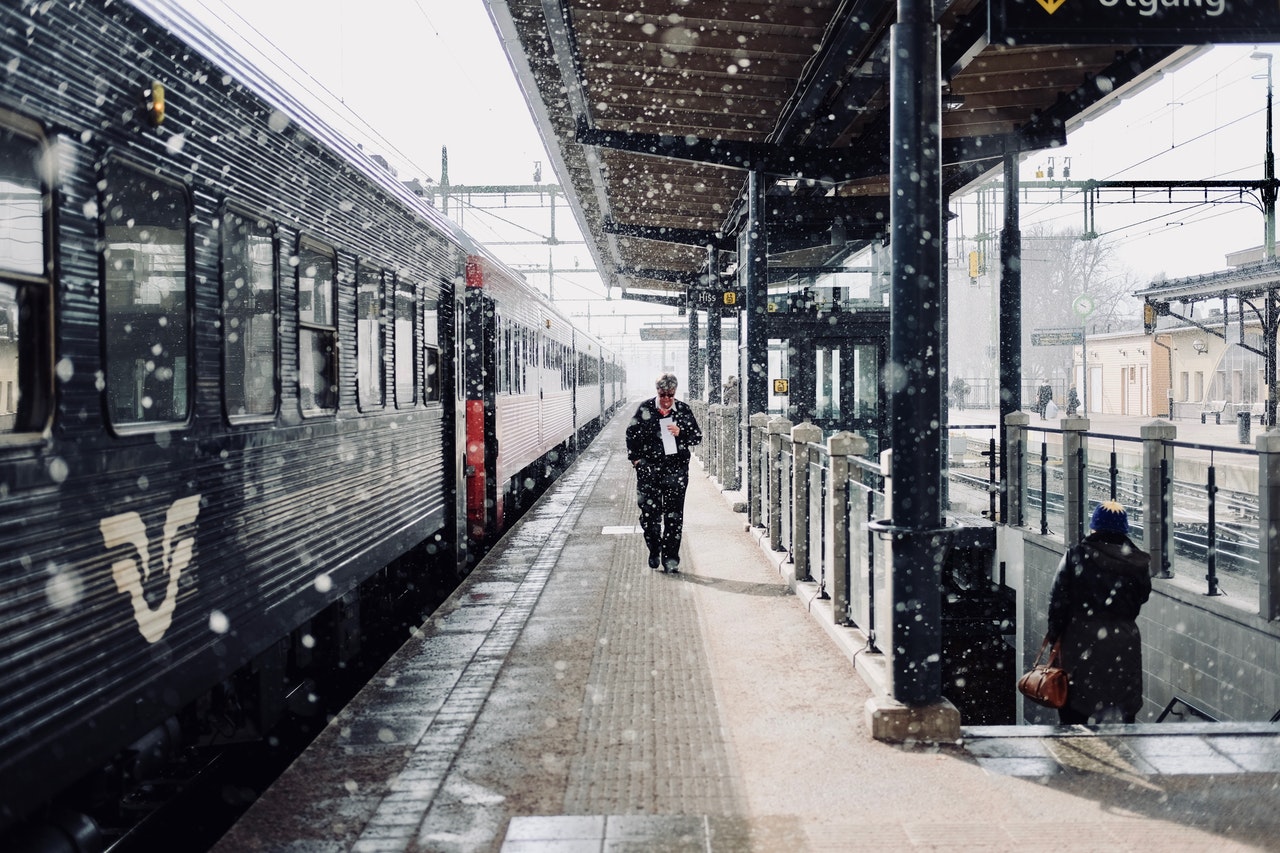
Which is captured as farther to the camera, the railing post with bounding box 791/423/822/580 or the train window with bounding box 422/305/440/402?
the train window with bounding box 422/305/440/402

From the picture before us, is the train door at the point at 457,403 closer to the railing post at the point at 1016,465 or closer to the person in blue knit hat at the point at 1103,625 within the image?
the railing post at the point at 1016,465

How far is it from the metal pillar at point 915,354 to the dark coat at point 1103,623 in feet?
3.40

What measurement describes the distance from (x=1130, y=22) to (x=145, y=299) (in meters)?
4.02

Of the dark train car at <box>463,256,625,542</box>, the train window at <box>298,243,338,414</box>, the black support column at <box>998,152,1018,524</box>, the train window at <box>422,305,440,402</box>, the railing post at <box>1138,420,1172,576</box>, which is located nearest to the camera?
the train window at <box>298,243,338,414</box>

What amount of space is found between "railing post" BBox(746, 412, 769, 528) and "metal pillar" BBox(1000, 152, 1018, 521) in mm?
2754

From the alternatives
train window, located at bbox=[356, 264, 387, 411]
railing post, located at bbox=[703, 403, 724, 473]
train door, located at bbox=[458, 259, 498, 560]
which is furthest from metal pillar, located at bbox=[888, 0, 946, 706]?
railing post, located at bbox=[703, 403, 724, 473]

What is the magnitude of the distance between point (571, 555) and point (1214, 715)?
16.7ft

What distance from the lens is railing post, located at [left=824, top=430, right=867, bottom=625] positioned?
248 inches

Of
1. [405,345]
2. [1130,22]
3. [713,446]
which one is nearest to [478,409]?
[405,345]

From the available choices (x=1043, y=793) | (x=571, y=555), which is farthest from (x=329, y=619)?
(x=1043, y=793)

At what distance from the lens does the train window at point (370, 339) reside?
671 centimetres

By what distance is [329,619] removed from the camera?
6727 millimetres

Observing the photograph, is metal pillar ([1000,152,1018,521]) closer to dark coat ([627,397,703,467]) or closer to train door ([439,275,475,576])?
dark coat ([627,397,703,467])

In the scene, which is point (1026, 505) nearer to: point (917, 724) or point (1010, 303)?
point (1010, 303)
